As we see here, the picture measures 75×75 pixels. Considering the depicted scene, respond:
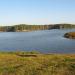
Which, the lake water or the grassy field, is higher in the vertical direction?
the grassy field

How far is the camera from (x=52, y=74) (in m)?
9.71

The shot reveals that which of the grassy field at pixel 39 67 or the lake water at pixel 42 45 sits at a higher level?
the grassy field at pixel 39 67

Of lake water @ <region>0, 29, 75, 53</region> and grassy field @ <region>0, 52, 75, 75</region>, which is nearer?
grassy field @ <region>0, 52, 75, 75</region>

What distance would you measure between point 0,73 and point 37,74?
1.91m

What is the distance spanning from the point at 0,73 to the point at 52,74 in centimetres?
260

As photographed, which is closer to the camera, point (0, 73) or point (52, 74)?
point (52, 74)

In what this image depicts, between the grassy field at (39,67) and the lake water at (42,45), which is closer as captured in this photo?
the grassy field at (39,67)

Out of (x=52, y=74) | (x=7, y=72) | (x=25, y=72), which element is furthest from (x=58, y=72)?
(x=7, y=72)

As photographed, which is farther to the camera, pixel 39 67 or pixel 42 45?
pixel 42 45

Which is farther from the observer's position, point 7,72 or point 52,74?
point 7,72

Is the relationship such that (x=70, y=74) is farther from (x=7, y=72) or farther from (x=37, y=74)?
(x=7, y=72)

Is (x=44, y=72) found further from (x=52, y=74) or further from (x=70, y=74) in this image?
(x=70, y=74)

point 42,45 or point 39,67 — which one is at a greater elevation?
point 39,67

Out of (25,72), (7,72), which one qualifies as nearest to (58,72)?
(25,72)
